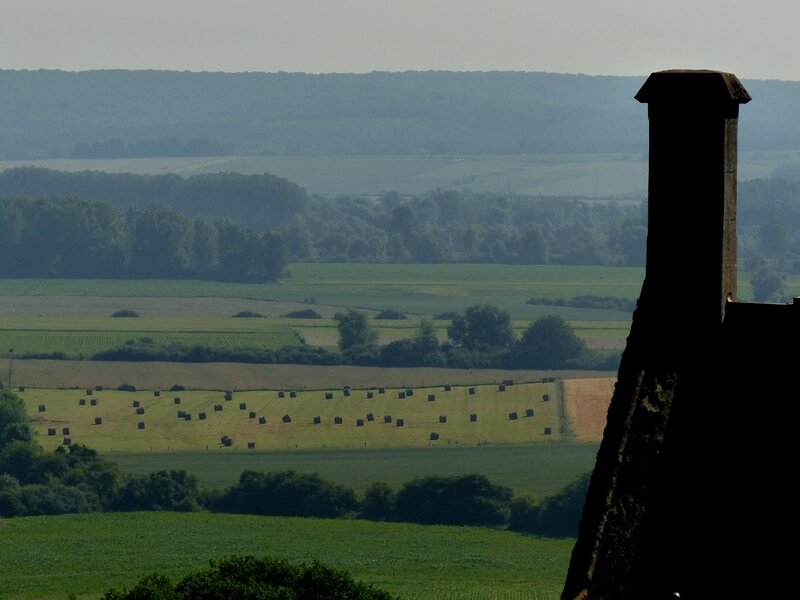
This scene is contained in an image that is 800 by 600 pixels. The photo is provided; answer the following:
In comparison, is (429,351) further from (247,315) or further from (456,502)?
(456,502)

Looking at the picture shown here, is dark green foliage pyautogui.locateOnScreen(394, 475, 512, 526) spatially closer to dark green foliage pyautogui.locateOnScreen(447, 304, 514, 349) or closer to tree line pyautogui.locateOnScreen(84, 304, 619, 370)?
tree line pyautogui.locateOnScreen(84, 304, 619, 370)

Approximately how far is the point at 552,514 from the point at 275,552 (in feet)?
47.8

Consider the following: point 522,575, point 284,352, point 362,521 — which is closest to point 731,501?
point 522,575

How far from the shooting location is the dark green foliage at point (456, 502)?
3231 inches

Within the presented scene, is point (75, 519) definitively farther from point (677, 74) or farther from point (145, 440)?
point (677, 74)

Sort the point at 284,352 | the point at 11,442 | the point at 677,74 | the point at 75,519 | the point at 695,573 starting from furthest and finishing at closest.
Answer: the point at 284,352 < the point at 11,442 < the point at 75,519 < the point at 677,74 < the point at 695,573

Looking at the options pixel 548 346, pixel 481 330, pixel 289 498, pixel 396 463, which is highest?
pixel 481 330

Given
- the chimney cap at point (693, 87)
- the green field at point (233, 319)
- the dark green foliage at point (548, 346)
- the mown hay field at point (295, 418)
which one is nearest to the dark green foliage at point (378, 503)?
the mown hay field at point (295, 418)

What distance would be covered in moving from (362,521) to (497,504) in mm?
6430

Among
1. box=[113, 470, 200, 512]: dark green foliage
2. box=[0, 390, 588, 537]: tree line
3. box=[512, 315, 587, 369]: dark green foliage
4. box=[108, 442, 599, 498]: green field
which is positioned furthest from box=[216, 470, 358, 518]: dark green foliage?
box=[512, 315, 587, 369]: dark green foliage

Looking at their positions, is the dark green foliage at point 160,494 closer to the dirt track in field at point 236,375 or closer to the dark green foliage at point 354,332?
the dirt track in field at point 236,375

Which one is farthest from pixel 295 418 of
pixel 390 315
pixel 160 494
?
pixel 390 315

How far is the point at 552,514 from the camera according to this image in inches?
3130

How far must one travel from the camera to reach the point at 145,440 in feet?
341
